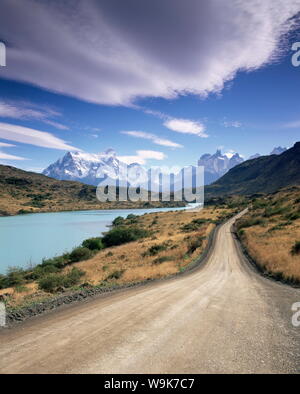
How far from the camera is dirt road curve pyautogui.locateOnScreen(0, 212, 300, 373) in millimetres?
5293

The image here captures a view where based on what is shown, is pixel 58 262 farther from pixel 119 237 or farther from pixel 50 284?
pixel 119 237

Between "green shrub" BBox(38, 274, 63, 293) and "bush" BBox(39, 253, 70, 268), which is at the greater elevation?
"green shrub" BBox(38, 274, 63, 293)

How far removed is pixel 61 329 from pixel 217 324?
17.6 feet

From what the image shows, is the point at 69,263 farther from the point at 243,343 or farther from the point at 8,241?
the point at 243,343

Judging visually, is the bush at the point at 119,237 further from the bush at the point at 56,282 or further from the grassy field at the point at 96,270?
the bush at the point at 56,282

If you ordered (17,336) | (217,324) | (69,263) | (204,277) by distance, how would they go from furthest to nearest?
(69,263) → (204,277) → (217,324) → (17,336)

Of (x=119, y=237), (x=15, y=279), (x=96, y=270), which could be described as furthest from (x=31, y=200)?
(x=96, y=270)

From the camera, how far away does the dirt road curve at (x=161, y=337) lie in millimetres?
5293

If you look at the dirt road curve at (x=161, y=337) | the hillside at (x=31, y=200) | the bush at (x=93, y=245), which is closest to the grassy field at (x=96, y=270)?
the bush at (x=93, y=245)

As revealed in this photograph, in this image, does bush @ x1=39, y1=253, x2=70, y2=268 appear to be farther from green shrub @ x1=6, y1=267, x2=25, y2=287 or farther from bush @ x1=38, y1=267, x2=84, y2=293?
bush @ x1=38, y1=267, x2=84, y2=293

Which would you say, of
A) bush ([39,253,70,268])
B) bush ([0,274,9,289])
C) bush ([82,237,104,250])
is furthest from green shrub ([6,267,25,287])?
bush ([82,237,104,250])

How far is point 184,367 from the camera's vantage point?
5.20 meters
